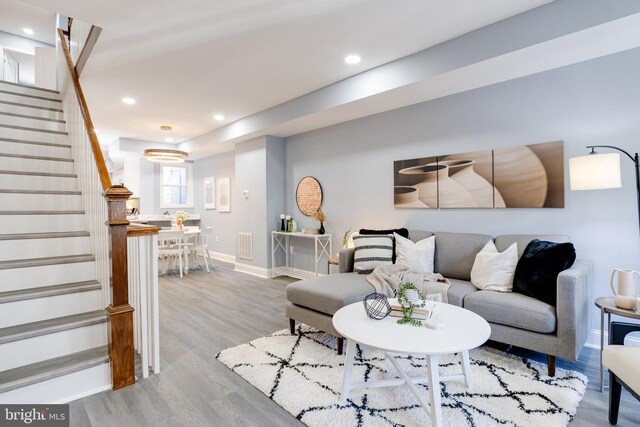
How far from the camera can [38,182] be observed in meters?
3.15

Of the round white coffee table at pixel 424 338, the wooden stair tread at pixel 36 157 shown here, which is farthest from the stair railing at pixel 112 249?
the round white coffee table at pixel 424 338

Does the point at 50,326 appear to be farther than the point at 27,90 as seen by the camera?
No

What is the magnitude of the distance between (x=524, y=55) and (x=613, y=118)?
0.92 metres

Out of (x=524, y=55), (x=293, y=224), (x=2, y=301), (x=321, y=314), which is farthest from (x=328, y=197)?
(x=2, y=301)

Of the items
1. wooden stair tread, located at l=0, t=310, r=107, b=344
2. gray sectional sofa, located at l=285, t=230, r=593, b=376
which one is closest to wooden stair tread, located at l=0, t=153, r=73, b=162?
wooden stair tread, located at l=0, t=310, r=107, b=344

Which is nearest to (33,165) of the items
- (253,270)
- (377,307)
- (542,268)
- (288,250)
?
(253,270)

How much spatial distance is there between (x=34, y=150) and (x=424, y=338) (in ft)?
13.9

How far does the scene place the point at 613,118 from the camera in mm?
2664

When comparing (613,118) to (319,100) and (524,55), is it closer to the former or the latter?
(524,55)

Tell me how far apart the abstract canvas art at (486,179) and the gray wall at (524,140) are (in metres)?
0.09

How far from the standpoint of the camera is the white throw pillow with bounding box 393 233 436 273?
329 cm

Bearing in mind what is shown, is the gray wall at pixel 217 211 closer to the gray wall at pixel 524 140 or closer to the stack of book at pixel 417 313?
the gray wall at pixel 524 140

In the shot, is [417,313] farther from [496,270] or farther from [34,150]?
[34,150]

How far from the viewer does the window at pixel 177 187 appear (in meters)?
7.95
